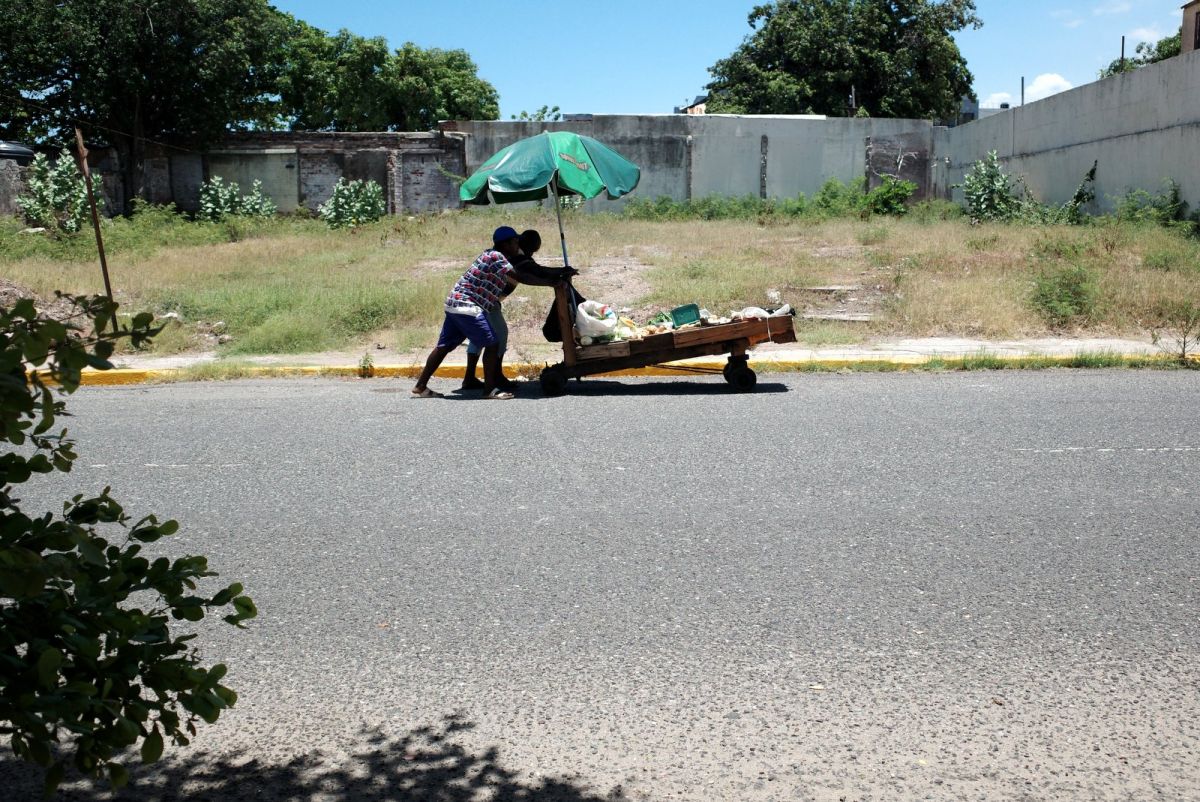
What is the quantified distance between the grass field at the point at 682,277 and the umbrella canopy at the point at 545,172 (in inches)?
143

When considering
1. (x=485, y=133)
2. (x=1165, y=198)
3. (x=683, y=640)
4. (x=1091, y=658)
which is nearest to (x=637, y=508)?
(x=683, y=640)

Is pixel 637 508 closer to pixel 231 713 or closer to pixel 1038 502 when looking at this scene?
pixel 1038 502

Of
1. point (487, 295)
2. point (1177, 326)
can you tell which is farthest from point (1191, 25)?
point (487, 295)

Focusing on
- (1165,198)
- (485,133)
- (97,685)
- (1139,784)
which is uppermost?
(485,133)

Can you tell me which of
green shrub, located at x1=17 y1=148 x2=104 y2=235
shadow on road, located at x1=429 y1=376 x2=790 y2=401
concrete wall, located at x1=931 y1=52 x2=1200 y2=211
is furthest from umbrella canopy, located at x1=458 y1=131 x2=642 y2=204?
green shrub, located at x1=17 y1=148 x2=104 y2=235

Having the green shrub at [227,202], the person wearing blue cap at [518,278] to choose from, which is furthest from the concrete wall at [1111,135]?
the green shrub at [227,202]

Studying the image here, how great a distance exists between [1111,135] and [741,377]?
18.4 metres

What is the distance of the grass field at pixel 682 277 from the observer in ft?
45.2

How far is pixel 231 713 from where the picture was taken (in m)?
3.78

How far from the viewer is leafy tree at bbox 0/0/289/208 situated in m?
29.4

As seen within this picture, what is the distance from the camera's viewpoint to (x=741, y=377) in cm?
1021

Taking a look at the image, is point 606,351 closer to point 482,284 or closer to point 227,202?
point 482,284

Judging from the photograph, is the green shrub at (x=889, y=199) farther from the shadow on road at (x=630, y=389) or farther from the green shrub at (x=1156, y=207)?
the shadow on road at (x=630, y=389)

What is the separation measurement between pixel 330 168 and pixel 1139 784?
31.4m
